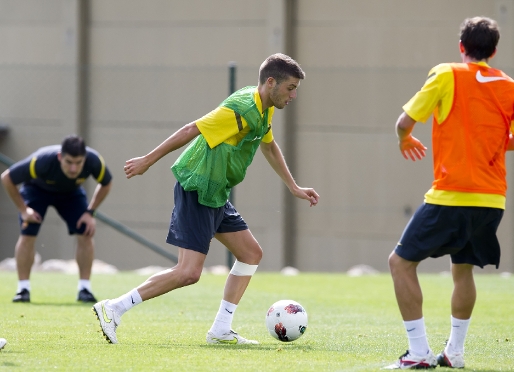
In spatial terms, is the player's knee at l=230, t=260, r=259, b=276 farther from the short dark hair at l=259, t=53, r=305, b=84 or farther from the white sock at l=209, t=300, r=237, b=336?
the short dark hair at l=259, t=53, r=305, b=84

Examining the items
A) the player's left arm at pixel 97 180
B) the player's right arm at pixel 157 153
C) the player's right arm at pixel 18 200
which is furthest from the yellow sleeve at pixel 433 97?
the player's right arm at pixel 18 200

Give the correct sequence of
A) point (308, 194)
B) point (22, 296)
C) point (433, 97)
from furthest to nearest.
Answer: point (22, 296)
point (308, 194)
point (433, 97)

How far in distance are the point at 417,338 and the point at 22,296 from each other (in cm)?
502

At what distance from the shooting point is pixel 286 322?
219 inches

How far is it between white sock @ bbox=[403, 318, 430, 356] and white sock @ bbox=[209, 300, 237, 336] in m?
1.56

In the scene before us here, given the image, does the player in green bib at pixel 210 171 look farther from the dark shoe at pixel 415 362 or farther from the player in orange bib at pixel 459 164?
the dark shoe at pixel 415 362

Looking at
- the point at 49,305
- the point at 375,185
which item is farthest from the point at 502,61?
the point at 49,305

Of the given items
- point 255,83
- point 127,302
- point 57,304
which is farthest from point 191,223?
point 255,83

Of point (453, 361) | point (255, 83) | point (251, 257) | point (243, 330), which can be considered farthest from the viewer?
point (255, 83)

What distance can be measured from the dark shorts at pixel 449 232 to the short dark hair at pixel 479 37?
0.82 metres

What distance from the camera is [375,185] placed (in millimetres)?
14414

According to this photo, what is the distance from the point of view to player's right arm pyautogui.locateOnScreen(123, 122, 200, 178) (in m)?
5.08

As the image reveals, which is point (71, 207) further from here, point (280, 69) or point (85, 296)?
point (280, 69)

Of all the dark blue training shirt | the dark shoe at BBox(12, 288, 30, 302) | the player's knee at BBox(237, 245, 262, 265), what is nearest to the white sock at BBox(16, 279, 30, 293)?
the dark shoe at BBox(12, 288, 30, 302)
